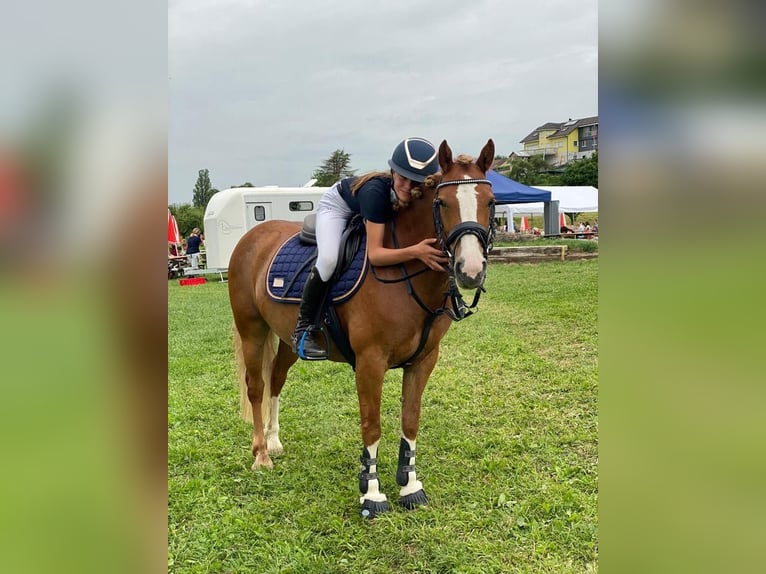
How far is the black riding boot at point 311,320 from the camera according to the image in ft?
11.5

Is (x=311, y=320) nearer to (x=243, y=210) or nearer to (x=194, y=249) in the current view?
(x=243, y=210)

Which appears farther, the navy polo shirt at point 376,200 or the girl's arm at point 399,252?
the navy polo shirt at point 376,200

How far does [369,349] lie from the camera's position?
131 inches

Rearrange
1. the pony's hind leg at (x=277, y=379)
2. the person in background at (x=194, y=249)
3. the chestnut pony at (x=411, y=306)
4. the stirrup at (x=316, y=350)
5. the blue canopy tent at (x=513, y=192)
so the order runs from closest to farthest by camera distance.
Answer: the chestnut pony at (x=411, y=306)
the stirrup at (x=316, y=350)
the pony's hind leg at (x=277, y=379)
the blue canopy tent at (x=513, y=192)
the person in background at (x=194, y=249)

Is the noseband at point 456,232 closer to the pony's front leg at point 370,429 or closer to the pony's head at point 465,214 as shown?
the pony's head at point 465,214

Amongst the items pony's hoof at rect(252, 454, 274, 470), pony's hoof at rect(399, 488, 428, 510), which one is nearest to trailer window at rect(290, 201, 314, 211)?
pony's hoof at rect(252, 454, 274, 470)

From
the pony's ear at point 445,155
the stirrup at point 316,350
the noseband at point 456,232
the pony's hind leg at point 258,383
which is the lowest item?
the pony's hind leg at point 258,383

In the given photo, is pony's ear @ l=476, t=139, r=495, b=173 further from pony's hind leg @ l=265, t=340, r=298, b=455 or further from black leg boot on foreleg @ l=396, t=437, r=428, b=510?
pony's hind leg @ l=265, t=340, r=298, b=455

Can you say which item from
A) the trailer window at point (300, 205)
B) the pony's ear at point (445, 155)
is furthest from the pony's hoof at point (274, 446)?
the trailer window at point (300, 205)

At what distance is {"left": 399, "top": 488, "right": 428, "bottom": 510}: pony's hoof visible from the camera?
3.45 m

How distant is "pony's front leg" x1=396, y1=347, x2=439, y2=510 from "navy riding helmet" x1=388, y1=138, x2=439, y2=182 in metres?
1.25
